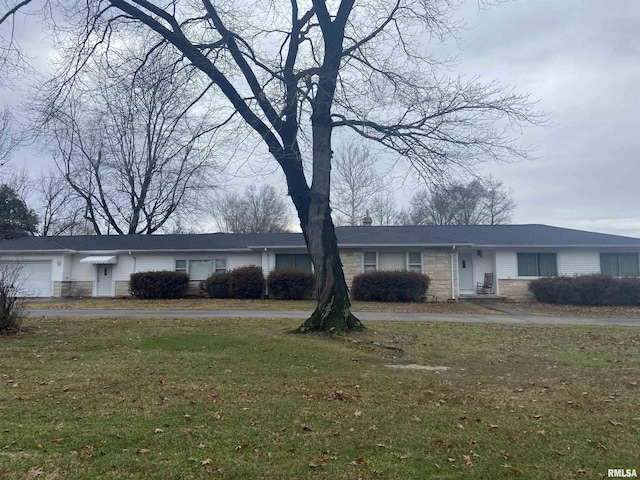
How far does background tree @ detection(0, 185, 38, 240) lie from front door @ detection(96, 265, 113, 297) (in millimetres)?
16587

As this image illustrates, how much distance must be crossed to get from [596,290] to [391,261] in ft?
30.3

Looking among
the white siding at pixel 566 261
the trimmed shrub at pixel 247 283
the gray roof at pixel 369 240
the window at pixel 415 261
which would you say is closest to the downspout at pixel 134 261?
the gray roof at pixel 369 240

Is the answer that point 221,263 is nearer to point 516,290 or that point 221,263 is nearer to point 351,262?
point 351,262

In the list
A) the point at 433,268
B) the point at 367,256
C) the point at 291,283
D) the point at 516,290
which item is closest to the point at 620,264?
the point at 516,290

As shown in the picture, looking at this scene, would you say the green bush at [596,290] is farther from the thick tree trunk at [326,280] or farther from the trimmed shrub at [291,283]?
the thick tree trunk at [326,280]

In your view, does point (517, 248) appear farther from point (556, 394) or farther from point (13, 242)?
point (13, 242)

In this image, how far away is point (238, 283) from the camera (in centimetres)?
2311

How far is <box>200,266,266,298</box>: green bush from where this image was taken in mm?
23141

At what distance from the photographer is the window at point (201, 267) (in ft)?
83.3

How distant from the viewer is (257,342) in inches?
385

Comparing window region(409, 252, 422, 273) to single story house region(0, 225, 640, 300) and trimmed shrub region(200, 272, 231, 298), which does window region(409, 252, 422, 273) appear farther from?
trimmed shrub region(200, 272, 231, 298)

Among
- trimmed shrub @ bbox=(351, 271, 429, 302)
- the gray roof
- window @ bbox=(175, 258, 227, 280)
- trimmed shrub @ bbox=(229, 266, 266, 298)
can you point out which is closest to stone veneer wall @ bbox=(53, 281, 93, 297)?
the gray roof

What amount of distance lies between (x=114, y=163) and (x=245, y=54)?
27.7 m

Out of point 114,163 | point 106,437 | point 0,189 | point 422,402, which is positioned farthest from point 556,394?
point 0,189
